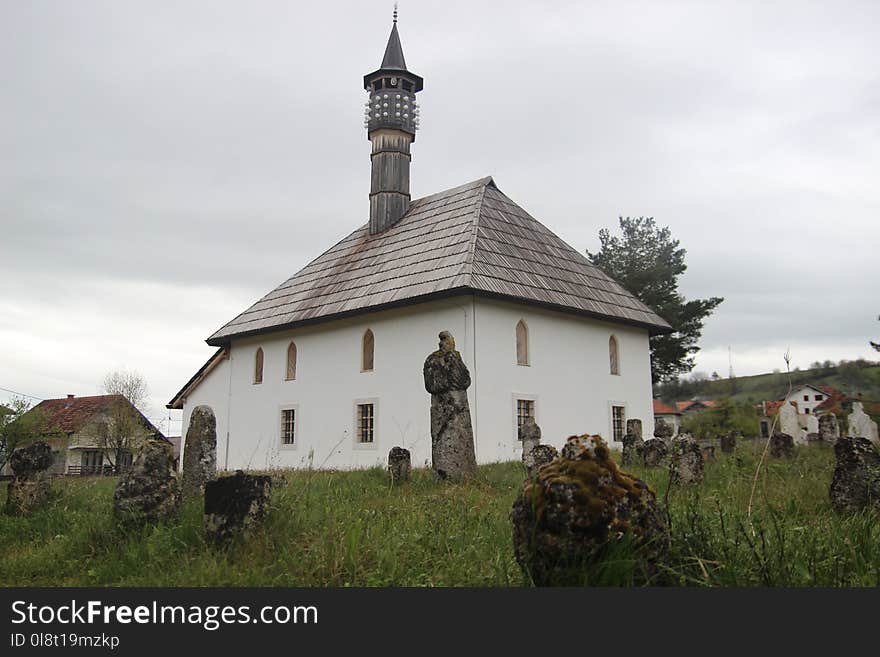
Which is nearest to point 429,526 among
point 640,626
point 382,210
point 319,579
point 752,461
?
point 319,579

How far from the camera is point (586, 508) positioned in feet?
14.8

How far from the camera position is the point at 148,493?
813 centimetres

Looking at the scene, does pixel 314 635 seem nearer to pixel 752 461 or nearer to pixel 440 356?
pixel 440 356

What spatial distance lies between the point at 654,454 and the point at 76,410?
4457 cm

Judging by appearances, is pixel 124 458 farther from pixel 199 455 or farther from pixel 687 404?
pixel 687 404

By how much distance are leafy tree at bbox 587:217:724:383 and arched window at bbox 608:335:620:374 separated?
38.2 ft

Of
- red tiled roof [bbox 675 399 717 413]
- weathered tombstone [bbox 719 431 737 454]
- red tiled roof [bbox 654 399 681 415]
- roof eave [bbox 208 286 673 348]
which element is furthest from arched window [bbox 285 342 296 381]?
red tiled roof [bbox 675 399 717 413]

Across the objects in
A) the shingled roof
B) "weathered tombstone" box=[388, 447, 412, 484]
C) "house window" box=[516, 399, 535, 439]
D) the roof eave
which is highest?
the shingled roof

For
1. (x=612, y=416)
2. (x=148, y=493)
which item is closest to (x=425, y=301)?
(x=612, y=416)

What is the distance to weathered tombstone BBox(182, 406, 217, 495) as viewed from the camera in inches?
411

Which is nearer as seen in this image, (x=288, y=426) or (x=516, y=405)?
(x=516, y=405)

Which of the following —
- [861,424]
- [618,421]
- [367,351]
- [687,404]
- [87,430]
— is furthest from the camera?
[687,404]

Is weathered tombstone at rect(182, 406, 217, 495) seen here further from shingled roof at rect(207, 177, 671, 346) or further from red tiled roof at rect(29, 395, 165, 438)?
red tiled roof at rect(29, 395, 165, 438)

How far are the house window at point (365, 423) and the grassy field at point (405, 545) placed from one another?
467 inches
